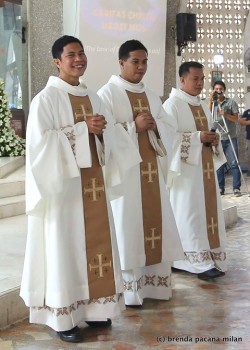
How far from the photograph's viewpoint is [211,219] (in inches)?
175

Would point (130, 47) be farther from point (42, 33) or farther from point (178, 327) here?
point (42, 33)

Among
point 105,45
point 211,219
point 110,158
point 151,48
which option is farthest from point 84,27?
point 110,158

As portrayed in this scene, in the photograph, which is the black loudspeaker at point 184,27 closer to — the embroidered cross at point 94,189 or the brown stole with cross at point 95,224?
the brown stole with cross at point 95,224

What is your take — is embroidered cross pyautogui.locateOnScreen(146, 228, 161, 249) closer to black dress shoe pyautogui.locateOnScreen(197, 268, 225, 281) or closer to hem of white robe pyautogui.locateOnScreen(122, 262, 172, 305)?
hem of white robe pyautogui.locateOnScreen(122, 262, 172, 305)

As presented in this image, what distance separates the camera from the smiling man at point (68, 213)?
3.00 meters

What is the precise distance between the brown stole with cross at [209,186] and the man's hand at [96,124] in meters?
1.59

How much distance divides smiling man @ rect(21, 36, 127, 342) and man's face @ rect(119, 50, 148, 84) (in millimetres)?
623

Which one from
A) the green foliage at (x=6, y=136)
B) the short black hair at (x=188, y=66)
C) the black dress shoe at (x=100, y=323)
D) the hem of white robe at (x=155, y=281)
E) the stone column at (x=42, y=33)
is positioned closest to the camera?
the black dress shoe at (x=100, y=323)

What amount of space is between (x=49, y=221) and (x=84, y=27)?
17.8 ft

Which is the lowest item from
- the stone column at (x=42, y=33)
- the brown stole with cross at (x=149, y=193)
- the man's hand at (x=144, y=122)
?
the brown stole with cross at (x=149, y=193)

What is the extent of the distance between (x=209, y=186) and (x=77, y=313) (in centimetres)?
180

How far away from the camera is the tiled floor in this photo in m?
3.03

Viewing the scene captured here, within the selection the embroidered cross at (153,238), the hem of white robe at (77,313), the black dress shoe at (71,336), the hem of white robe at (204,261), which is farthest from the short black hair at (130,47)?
the black dress shoe at (71,336)

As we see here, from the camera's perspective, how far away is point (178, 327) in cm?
329
